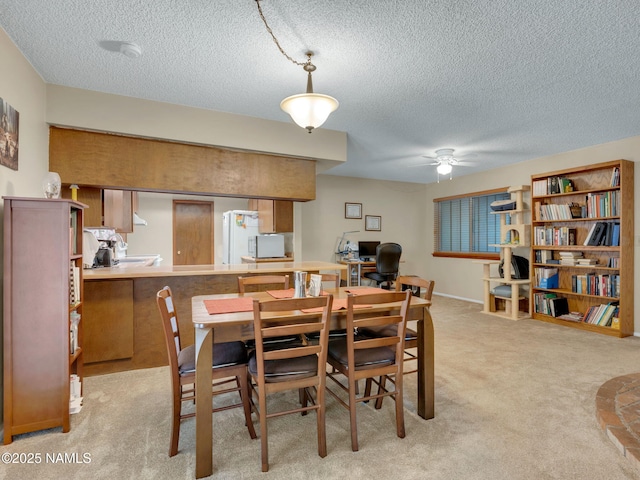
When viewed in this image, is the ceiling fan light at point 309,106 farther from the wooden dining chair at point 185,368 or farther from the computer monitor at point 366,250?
the computer monitor at point 366,250

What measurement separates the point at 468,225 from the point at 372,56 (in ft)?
16.1

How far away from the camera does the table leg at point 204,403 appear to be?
5.45 feet

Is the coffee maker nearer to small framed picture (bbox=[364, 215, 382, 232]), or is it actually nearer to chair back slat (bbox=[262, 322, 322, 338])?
chair back slat (bbox=[262, 322, 322, 338])

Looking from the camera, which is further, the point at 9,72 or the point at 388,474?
the point at 9,72

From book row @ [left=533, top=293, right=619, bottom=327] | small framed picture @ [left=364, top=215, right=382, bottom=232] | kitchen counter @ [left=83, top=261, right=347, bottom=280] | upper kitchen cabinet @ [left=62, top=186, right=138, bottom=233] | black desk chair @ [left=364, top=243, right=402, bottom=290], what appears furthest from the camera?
small framed picture @ [left=364, top=215, right=382, bottom=232]

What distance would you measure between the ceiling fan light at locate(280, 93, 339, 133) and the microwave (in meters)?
2.69

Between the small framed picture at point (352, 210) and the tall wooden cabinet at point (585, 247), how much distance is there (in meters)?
2.89

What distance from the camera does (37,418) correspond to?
6.61ft

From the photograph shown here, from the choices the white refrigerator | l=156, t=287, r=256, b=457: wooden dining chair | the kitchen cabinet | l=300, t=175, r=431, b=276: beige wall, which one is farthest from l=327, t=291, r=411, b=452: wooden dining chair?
l=300, t=175, r=431, b=276: beige wall

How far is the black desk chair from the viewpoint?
5.63m

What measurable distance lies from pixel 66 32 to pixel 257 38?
45.9 inches

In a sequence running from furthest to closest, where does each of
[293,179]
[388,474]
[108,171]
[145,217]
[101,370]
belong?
[145,217]
[293,179]
[108,171]
[101,370]
[388,474]

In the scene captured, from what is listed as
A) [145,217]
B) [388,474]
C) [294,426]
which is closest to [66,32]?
[294,426]

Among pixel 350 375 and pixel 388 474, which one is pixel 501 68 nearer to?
pixel 350 375
